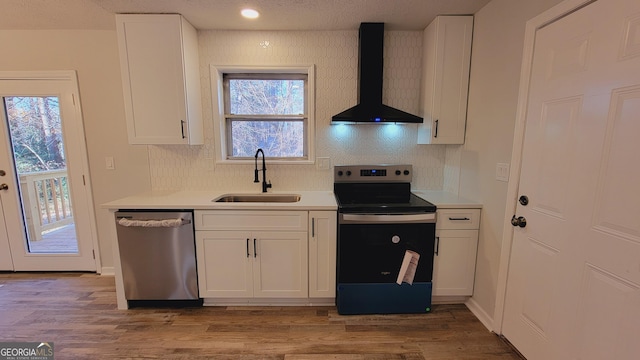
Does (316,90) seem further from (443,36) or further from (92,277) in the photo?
(92,277)

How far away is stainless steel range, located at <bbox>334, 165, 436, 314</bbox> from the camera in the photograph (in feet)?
6.48

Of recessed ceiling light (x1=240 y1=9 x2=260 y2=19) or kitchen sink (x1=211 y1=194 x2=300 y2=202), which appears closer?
recessed ceiling light (x1=240 y1=9 x2=260 y2=19)

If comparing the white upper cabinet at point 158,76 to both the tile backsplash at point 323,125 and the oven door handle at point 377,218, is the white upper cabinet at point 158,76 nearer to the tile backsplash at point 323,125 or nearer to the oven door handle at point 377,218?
the tile backsplash at point 323,125

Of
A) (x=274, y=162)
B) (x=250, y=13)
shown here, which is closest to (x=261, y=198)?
(x=274, y=162)

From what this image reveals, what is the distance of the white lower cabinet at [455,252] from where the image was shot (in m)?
2.06

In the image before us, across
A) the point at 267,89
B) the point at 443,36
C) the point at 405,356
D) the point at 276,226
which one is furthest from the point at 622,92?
the point at 267,89

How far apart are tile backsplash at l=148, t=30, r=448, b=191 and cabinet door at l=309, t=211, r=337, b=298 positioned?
67 cm

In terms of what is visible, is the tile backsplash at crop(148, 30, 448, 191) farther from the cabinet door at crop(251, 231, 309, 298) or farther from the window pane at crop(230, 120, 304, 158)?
the cabinet door at crop(251, 231, 309, 298)

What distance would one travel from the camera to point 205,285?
2129mm

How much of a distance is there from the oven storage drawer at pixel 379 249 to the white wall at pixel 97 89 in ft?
7.14

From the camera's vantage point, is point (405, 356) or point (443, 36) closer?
point (405, 356)

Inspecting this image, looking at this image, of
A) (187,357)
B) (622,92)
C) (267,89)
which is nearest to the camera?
(622,92)

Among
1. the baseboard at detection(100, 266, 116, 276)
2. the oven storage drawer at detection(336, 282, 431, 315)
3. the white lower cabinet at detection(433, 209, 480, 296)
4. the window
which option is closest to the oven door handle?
the white lower cabinet at detection(433, 209, 480, 296)

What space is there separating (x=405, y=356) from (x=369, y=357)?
0.24 metres
